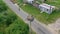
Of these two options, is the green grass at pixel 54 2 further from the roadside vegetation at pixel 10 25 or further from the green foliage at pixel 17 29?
the green foliage at pixel 17 29

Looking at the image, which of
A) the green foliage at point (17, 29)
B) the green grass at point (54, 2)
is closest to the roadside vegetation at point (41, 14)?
the green grass at point (54, 2)

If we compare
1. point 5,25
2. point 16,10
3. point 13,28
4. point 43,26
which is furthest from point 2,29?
point 16,10

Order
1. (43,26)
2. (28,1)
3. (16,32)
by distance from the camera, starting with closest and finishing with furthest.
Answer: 1. (16,32)
2. (43,26)
3. (28,1)

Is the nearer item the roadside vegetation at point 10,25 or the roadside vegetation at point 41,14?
the roadside vegetation at point 10,25

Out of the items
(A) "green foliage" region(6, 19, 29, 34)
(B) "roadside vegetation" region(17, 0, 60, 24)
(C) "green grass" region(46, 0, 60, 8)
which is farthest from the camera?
(C) "green grass" region(46, 0, 60, 8)

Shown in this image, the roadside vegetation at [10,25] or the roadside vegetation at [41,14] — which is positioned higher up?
the roadside vegetation at [10,25]

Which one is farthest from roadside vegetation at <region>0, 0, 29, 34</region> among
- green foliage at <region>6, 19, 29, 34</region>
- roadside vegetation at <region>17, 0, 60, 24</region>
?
roadside vegetation at <region>17, 0, 60, 24</region>

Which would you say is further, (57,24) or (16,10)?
(16,10)

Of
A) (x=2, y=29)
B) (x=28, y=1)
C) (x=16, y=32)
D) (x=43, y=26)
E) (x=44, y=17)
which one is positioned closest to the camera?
(x=16, y=32)

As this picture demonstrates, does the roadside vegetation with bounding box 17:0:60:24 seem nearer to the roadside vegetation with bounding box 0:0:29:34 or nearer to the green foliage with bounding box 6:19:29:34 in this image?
the roadside vegetation with bounding box 0:0:29:34

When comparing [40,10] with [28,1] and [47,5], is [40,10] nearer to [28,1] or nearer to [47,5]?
[47,5]

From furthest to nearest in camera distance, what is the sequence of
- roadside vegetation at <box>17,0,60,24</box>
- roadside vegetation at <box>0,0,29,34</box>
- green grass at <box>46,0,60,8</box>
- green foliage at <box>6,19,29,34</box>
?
green grass at <box>46,0,60,8</box> → roadside vegetation at <box>17,0,60,24</box> → roadside vegetation at <box>0,0,29,34</box> → green foliage at <box>6,19,29,34</box>
